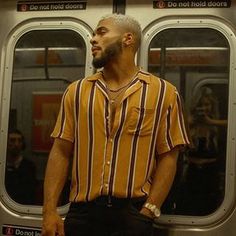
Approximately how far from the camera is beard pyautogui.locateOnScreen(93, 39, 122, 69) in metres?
2.33

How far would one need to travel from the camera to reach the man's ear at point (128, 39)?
7.74 ft

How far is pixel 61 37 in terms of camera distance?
9.69ft

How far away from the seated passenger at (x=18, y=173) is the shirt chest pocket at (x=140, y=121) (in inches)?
38.1

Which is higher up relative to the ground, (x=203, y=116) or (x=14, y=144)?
(x=203, y=116)

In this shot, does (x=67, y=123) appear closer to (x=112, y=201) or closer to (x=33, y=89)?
(x=112, y=201)

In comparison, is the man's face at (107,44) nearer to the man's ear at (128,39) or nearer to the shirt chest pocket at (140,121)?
the man's ear at (128,39)

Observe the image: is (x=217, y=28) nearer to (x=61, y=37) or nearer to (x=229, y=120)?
(x=229, y=120)

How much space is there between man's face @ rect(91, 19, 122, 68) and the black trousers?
69cm

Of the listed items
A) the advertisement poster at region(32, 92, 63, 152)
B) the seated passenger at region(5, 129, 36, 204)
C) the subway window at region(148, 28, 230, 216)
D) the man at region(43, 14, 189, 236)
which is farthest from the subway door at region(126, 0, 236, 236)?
the seated passenger at region(5, 129, 36, 204)

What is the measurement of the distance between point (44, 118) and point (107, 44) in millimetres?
820

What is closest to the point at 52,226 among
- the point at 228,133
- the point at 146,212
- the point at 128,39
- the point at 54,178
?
the point at 54,178

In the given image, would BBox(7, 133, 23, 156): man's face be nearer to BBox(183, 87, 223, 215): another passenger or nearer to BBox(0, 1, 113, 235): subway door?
BBox(0, 1, 113, 235): subway door

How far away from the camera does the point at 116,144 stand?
226cm

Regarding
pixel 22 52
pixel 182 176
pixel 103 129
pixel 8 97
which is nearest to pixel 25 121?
pixel 8 97
